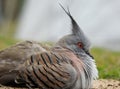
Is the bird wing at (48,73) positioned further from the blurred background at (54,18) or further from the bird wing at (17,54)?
the blurred background at (54,18)

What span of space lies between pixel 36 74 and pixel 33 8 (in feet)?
84.9

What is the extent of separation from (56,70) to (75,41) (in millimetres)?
667

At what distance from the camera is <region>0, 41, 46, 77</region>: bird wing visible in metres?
7.27

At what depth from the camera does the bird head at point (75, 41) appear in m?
7.53

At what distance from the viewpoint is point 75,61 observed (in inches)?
287

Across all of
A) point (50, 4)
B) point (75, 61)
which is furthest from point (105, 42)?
point (75, 61)

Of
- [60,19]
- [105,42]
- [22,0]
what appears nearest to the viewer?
[105,42]

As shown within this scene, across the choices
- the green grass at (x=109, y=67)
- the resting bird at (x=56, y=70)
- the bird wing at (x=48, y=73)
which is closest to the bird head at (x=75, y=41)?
the resting bird at (x=56, y=70)

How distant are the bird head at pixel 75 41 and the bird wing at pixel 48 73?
1.10ft

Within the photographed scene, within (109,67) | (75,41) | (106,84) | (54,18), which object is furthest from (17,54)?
(54,18)

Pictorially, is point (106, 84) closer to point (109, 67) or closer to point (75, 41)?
point (75, 41)

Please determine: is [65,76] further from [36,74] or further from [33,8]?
[33,8]

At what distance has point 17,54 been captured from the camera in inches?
290

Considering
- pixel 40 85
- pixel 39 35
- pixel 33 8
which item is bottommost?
pixel 40 85
